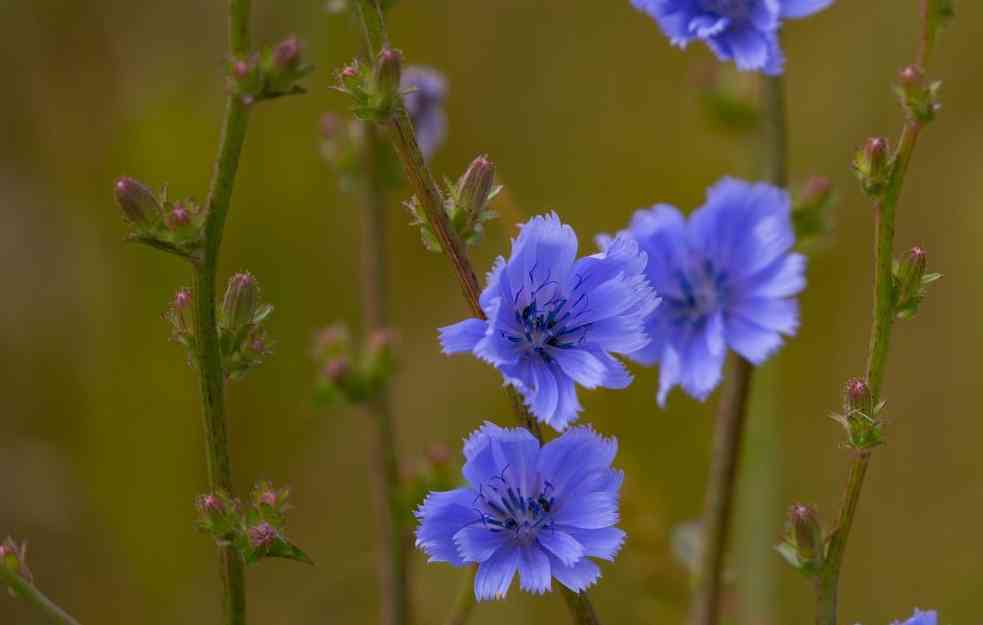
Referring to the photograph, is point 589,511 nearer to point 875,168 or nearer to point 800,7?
point 875,168

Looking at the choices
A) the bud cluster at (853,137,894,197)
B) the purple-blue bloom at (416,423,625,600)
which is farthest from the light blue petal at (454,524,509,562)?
the bud cluster at (853,137,894,197)

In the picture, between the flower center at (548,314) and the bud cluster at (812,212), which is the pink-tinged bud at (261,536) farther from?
the bud cluster at (812,212)

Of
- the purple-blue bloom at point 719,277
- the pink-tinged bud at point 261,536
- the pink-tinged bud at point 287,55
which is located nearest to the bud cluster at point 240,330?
the pink-tinged bud at point 261,536

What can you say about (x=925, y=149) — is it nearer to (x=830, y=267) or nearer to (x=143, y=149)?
(x=830, y=267)

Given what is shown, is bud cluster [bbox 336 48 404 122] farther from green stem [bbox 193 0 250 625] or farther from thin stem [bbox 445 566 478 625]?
thin stem [bbox 445 566 478 625]

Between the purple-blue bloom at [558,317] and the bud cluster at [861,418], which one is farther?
the bud cluster at [861,418]

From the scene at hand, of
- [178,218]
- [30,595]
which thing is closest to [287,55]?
[178,218]

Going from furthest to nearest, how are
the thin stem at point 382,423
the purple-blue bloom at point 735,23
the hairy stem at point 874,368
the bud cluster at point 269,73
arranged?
1. the thin stem at point 382,423
2. the purple-blue bloom at point 735,23
3. the hairy stem at point 874,368
4. the bud cluster at point 269,73

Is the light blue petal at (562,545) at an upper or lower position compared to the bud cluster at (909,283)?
lower
